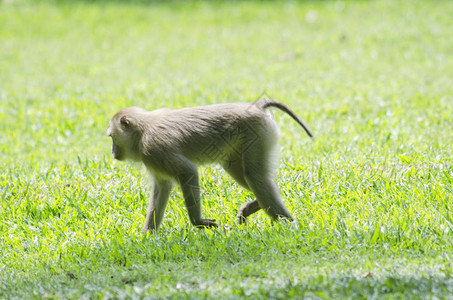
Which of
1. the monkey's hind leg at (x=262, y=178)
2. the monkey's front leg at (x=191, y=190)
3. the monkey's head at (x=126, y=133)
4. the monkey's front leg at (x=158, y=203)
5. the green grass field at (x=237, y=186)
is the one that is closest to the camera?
the green grass field at (x=237, y=186)

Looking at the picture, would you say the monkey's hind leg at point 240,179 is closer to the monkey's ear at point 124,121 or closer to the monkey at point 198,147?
the monkey at point 198,147

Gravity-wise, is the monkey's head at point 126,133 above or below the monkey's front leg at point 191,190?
above

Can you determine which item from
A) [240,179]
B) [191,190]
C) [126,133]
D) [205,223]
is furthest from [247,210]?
[126,133]

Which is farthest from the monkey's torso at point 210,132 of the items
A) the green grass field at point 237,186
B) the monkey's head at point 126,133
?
the green grass field at point 237,186

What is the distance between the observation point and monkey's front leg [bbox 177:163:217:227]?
570 centimetres

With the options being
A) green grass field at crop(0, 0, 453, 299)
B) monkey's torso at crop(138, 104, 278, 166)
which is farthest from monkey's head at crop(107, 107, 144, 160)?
green grass field at crop(0, 0, 453, 299)

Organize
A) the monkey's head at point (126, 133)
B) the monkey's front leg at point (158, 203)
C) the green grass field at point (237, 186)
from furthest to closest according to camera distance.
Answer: the monkey's front leg at point (158, 203), the monkey's head at point (126, 133), the green grass field at point (237, 186)

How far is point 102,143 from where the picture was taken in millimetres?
9477

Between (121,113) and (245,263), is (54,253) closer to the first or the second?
(121,113)

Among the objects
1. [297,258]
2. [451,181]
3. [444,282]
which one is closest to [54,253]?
[297,258]

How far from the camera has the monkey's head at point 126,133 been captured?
6039 mm

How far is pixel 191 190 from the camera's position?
224 inches

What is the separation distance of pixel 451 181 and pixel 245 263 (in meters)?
2.47

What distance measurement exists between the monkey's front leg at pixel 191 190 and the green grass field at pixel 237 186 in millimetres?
196
